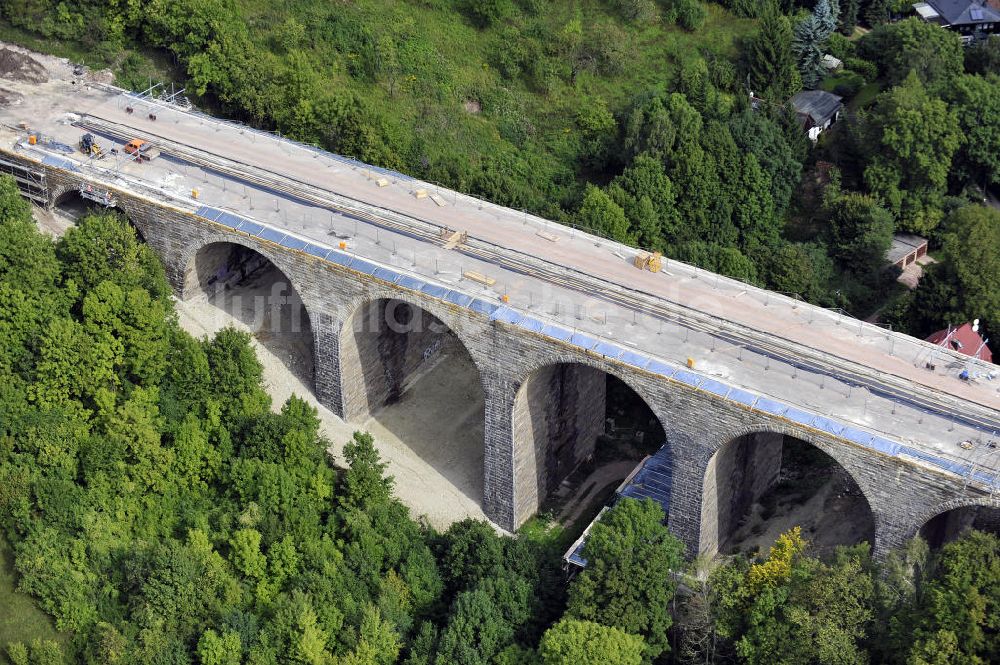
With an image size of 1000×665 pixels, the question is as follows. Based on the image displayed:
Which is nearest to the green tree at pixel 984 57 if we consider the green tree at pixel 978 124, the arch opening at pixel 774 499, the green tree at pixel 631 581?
the green tree at pixel 978 124

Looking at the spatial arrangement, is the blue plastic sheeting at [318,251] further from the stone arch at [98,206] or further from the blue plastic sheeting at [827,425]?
the blue plastic sheeting at [827,425]

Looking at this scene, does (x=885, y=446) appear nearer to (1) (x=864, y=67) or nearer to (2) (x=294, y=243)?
(2) (x=294, y=243)

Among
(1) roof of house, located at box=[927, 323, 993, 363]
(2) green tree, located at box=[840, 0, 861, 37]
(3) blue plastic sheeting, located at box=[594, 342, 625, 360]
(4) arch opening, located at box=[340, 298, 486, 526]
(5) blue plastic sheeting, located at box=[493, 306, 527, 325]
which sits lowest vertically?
(4) arch opening, located at box=[340, 298, 486, 526]

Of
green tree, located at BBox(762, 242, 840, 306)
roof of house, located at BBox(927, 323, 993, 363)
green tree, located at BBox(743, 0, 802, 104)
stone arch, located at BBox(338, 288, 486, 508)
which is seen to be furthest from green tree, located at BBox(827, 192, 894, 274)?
stone arch, located at BBox(338, 288, 486, 508)

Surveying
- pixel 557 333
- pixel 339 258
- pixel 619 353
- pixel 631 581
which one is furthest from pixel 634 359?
pixel 339 258

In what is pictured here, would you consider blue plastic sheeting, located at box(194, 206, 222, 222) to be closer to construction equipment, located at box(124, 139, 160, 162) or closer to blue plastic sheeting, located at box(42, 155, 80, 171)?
construction equipment, located at box(124, 139, 160, 162)

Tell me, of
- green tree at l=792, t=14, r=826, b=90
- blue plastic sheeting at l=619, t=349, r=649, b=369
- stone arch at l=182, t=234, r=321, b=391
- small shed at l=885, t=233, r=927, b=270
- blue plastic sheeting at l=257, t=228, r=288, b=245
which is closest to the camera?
blue plastic sheeting at l=619, t=349, r=649, b=369
